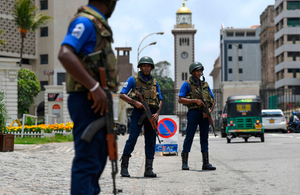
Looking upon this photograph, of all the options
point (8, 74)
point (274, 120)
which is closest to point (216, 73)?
point (8, 74)

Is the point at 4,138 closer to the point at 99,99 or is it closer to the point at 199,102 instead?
the point at 199,102

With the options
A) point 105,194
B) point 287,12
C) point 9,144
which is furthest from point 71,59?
point 287,12

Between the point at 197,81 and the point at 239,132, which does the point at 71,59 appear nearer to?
the point at 197,81

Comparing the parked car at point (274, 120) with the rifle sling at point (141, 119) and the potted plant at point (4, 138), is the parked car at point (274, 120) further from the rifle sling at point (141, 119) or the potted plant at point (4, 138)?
the rifle sling at point (141, 119)

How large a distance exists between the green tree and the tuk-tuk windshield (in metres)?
35.8

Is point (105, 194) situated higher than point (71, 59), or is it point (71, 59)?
point (71, 59)

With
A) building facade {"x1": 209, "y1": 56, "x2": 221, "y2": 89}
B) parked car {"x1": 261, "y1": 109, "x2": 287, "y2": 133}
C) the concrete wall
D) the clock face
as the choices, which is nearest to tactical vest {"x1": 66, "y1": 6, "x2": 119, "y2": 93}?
parked car {"x1": 261, "y1": 109, "x2": 287, "y2": 133}

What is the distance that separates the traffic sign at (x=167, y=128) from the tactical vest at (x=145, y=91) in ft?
16.0

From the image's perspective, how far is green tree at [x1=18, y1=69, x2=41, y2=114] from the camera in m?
53.8

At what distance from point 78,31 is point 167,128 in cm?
933

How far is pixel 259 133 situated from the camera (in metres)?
20.2

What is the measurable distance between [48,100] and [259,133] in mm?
40166

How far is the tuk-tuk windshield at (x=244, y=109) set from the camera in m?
21.5

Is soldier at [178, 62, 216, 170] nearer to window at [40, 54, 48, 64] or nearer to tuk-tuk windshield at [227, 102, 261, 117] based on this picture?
tuk-tuk windshield at [227, 102, 261, 117]
